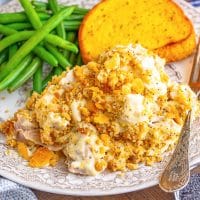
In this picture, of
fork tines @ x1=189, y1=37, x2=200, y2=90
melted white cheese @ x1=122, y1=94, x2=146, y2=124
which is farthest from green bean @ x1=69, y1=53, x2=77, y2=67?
melted white cheese @ x1=122, y1=94, x2=146, y2=124

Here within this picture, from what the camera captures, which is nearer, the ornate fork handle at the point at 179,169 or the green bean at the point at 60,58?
the ornate fork handle at the point at 179,169

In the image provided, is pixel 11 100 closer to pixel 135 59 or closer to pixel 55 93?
pixel 55 93

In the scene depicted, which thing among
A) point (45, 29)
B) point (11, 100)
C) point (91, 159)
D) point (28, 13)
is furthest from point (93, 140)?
point (28, 13)

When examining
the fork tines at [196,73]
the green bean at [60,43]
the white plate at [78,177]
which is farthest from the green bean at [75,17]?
the white plate at [78,177]

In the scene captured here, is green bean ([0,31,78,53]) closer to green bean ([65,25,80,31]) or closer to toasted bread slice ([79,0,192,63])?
toasted bread slice ([79,0,192,63])

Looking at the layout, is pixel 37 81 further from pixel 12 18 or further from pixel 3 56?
pixel 12 18

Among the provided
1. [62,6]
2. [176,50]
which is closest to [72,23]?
[62,6]

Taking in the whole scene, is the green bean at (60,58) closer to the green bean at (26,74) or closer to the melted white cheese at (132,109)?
the green bean at (26,74)
